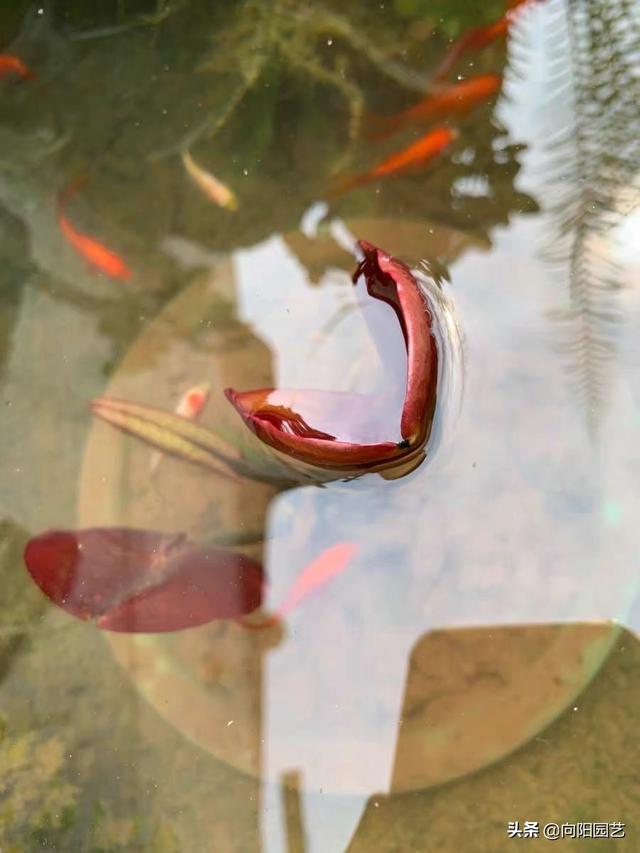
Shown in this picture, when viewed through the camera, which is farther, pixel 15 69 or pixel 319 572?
pixel 15 69

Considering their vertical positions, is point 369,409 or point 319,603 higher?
point 369,409

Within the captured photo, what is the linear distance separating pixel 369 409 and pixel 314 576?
1.05 ft

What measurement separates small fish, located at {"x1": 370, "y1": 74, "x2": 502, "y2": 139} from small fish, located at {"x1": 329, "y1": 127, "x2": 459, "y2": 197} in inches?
1.8

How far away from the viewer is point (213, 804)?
145 centimetres

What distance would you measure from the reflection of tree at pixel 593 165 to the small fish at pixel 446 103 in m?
0.14

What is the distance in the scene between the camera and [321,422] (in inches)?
52.8

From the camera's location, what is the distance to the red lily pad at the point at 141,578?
1.43 m

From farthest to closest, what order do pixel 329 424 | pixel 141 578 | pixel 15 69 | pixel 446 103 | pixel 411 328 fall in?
1. pixel 15 69
2. pixel 446 103
3. pixel 141 578
4. pixel 329 424
5. pixel 411 328

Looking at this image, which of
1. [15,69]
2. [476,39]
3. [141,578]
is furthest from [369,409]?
[15,69]

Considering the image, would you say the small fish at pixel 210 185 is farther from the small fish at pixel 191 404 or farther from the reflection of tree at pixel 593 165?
the reflection of tree at pixel 593 165

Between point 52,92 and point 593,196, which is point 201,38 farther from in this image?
point 593,196

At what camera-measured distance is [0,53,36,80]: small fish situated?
1.80 meters

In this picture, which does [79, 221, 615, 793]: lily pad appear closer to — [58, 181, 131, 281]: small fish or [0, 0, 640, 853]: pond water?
[0, 0, 640, 853]: pond water

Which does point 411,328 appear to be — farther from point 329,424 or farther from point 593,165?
point 593,165
